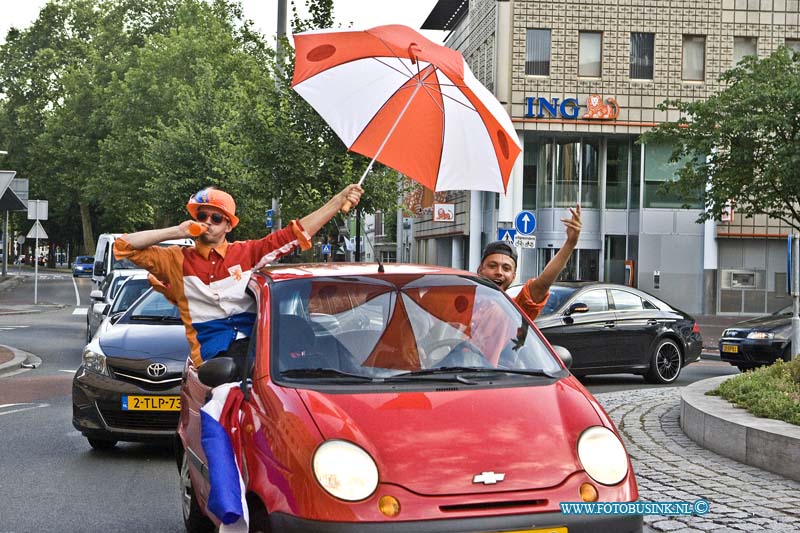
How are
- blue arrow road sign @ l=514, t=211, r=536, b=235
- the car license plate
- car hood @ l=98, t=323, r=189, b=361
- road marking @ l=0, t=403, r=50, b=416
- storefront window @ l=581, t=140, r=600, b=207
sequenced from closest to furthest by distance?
the car license plate, car hood @ l=98, t=323, r=189, b=361, road marking @ l=0, t=403, r=50, b=416, blue arrow road sign @ l=514, t=211, r=536, b=235, storefront window @ l=581, t=140, r=600, b=207

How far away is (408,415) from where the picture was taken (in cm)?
428

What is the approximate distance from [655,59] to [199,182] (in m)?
19.0

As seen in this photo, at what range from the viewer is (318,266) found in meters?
5.63

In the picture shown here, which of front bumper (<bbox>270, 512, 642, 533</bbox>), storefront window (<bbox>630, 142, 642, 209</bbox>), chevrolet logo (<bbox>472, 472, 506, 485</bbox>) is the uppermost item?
storefront window (<bbox>630, 142, 642, 209</bbox>)

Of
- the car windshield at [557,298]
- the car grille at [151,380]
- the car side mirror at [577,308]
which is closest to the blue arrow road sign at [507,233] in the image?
the car windshield at [557,298]

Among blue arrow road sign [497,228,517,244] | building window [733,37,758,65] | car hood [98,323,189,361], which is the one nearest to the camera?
car hood [98,323,189,361]

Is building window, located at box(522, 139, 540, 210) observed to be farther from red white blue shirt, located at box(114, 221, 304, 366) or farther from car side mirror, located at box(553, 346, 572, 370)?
car side mirror, located at box(553, 346, 572, 370)

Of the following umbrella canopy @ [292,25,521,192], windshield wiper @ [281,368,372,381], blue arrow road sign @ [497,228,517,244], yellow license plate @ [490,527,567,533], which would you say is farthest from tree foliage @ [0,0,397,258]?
yellow license plate @ [490,527,567,533]

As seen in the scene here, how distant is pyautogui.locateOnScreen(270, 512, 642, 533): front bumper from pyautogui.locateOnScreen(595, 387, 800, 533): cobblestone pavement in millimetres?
2411

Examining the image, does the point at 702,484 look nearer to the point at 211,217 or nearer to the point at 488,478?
the point at 211,217

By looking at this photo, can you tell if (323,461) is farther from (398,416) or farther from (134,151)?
(134,151)

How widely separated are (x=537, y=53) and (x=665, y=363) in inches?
1010

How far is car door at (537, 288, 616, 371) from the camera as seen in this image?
50.3 feet

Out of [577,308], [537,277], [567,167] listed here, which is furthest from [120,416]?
[567,167]
